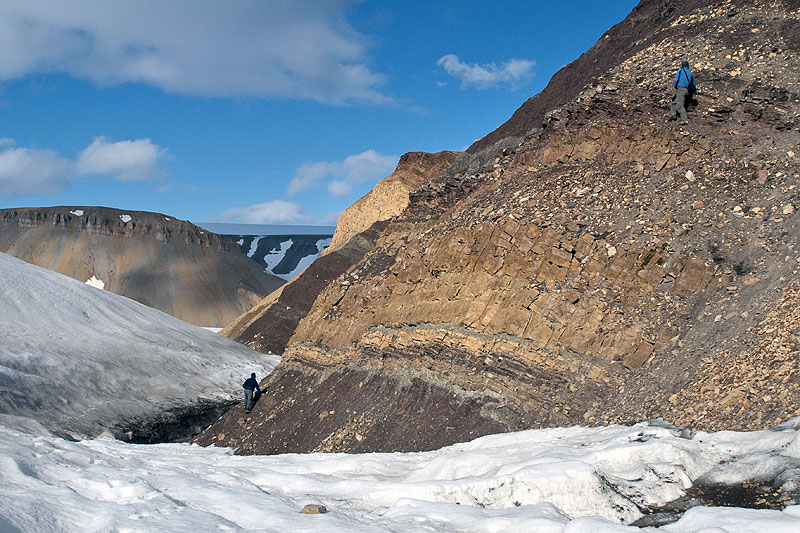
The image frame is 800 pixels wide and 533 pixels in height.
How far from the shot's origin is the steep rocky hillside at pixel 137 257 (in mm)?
58938

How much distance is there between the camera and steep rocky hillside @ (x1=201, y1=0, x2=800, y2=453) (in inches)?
338

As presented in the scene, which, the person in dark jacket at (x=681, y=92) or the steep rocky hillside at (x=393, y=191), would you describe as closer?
the person in dark jacket at (x=681, y=92)

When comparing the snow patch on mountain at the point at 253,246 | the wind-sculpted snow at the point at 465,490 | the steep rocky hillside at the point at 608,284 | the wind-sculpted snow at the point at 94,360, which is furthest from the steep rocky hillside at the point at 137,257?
the wind-sculpted snow at the point at 465,490

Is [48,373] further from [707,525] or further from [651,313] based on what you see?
[707,525]

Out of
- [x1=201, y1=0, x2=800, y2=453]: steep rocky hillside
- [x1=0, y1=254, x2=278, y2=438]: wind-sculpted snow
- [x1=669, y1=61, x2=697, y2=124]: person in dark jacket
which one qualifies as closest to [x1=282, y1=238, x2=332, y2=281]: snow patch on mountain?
[x1=0, y1=254, x2=278, y2=438]: wind-sculpted snow

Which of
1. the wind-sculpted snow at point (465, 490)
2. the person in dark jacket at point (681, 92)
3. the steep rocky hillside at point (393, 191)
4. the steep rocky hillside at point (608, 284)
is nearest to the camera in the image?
A: the wind-sculpted snow at point (465, 490)

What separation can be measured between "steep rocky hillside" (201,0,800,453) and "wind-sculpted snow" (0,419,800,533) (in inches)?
32.1

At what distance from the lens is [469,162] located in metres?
22.7

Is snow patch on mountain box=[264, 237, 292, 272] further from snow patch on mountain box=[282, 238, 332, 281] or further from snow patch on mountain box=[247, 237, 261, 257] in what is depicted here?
snow patch on mountain box=[282, 238, 332, 281]

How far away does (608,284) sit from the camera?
10156 millimetres

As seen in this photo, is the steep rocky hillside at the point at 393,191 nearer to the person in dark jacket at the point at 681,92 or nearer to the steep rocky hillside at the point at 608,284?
the steep rocky hillside at the point at 608,284

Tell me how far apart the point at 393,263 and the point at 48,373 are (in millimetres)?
11743

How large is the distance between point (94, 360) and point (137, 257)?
144 feet

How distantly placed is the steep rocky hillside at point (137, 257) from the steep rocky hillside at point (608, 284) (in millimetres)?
47412
